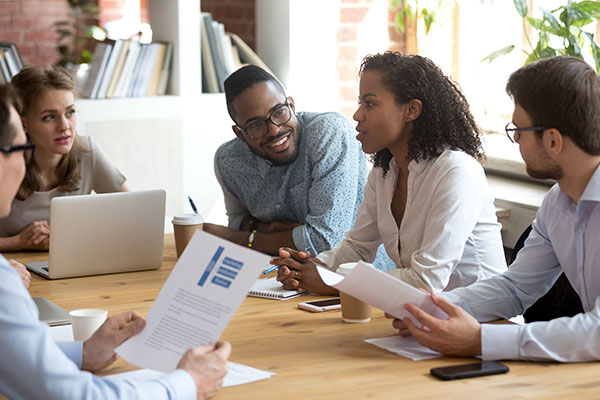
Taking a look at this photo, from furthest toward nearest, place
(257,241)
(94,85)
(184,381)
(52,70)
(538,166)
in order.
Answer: (94,85), (52,70), (257,241), (538,166), (184,381)

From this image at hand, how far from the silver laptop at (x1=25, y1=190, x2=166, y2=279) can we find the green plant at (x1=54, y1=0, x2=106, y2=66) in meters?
2.37

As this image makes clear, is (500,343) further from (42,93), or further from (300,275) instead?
(42,93)

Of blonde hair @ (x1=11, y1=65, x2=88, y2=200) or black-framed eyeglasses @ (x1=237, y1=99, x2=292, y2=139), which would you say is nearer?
black-framed eyeglasses @ (x1=237, y1=99, x2=292, y2=139)

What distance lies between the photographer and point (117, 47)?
12.7 feet

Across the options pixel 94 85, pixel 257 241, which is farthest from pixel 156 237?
pixel 94 85

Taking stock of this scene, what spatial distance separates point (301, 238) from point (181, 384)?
4.08ft

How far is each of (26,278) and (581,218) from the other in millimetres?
1412

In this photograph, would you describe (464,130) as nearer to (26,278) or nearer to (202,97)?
(26,278)

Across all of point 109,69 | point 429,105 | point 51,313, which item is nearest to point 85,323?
point 51,313

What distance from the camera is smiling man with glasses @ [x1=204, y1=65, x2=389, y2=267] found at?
2.62m

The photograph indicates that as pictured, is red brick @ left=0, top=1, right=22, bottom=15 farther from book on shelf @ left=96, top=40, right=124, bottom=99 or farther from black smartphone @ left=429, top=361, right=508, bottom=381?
black smartphone @ left=429, top=361, right=508, bottom=381

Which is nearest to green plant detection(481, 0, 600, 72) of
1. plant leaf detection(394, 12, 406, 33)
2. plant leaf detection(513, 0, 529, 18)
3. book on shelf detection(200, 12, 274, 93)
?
plant leaf detection(513, 0, 529, 18)

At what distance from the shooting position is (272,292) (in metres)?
2.13

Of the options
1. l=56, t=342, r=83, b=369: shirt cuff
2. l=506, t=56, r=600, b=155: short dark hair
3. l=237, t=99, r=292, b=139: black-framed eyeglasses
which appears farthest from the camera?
l=237, t=99, r=292, b=139: black-framed eyeglasses
